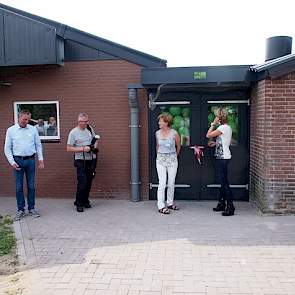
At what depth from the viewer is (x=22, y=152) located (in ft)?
22.0

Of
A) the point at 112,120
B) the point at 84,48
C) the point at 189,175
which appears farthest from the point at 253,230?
the point at 84,48

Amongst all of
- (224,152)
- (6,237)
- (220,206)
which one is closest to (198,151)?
(224,152)

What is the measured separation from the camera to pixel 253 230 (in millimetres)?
5855

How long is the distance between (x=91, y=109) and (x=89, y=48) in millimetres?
1151

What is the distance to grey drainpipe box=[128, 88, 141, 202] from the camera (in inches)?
294

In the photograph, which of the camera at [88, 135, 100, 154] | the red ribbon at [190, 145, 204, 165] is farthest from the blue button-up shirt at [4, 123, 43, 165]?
the red ribbon at [190, 145, 204, 165]

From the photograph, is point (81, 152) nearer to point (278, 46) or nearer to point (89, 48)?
point (89, 48)

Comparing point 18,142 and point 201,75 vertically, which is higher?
point 201,75

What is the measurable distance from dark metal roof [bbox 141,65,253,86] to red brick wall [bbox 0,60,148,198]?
2.22ft

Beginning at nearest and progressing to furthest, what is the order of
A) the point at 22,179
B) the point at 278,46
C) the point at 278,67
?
the point at 278,67 → the point at 22,179 → the point at 278,46

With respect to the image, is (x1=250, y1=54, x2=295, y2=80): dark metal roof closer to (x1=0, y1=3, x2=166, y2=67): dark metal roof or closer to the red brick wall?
(x1=0, y1=3, x2=166, y2=67): dark metal roof

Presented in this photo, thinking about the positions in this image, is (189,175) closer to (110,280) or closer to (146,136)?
(146,136)

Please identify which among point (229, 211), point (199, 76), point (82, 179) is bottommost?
point (229, 211)

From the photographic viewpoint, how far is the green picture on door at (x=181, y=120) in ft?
25.3
